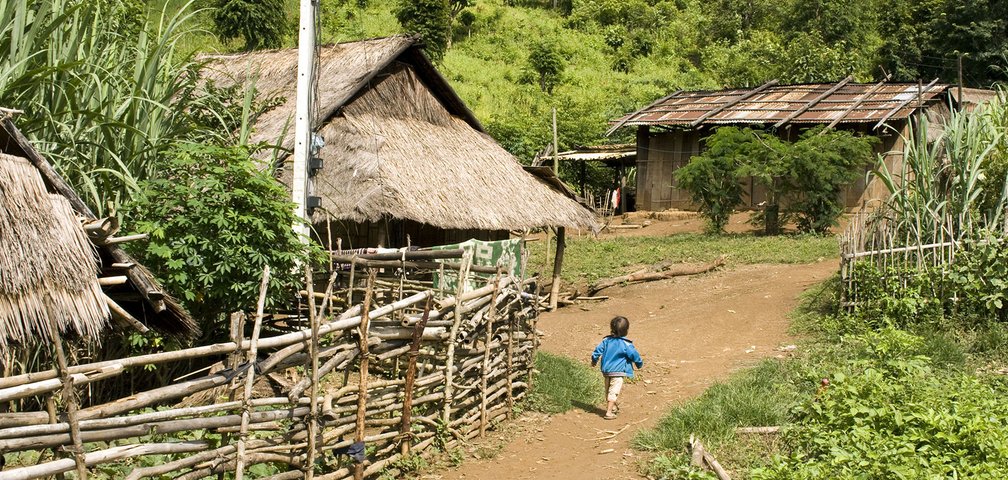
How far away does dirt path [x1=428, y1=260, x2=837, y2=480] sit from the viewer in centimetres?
680

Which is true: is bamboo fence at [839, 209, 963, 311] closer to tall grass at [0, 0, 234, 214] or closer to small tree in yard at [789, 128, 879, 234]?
tall grass at [0, 0, 234, 214]

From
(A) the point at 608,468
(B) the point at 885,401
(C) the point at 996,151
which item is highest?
(C) the point at 996,151

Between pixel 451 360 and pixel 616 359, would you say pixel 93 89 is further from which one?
pixel 616 359

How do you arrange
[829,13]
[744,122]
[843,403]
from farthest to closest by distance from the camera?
[829,13] → [744,122] → [843,403]

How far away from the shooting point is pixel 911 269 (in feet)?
32.4

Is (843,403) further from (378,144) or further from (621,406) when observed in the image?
(378,144)

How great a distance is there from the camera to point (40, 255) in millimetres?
4238

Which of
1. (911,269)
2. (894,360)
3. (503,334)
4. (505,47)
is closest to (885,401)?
(894,360)

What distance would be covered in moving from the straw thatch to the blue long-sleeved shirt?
4232 mm

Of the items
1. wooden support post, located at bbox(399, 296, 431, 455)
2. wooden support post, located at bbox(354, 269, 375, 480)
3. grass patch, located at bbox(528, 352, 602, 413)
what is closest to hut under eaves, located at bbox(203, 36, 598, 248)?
grass patch, located at bbox(528, 352, 602, 413)

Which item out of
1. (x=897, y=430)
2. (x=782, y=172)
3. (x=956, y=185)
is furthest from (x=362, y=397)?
(x=782, y=172)

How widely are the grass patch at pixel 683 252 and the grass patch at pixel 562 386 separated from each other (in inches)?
229

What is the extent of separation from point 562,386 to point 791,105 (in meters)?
14.3

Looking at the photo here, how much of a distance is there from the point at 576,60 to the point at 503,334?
101 ft
